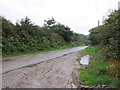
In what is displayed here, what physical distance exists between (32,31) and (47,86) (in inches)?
674

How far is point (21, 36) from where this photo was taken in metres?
17.9

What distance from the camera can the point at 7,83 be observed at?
5.11m

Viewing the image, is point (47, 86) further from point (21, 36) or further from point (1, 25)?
point (21, 36)

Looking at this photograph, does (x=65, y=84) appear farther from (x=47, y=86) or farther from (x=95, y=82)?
(x=95, y=82)

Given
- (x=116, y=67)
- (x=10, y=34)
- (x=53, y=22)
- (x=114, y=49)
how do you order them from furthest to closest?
(x=53, y=22) < (x=10, y=34) < (x=114, y=49) < (x=116, y=67)

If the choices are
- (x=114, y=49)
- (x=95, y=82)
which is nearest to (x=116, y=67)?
(x=95, y=82)

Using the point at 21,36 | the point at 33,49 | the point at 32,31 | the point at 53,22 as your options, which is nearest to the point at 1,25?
the point at 21,36

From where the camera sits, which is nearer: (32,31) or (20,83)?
(20,83)

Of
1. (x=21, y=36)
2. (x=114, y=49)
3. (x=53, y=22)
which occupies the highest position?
(x=53, y=22)

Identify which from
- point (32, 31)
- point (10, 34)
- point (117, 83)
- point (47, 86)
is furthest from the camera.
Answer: point (32, 31)

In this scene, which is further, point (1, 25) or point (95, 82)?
point (1, 25)

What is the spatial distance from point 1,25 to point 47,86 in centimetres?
1206

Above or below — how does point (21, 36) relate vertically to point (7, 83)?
above

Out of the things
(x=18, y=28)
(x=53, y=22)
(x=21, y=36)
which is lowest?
(x=21, y=36)
